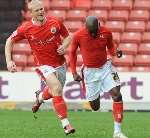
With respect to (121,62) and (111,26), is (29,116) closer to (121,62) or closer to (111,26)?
(121,62)

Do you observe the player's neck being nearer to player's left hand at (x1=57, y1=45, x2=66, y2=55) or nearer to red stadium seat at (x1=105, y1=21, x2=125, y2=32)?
player's left hand at (x1=57, y1=45, x2=66, y2=55)

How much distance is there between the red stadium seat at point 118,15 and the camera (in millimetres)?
25344

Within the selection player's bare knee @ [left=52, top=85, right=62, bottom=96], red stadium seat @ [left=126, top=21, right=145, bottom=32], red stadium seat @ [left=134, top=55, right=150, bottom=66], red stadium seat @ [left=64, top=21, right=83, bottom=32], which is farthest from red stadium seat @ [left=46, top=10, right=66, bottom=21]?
player's bare knee @ [left=52, top=85, right=62, bottom=96]

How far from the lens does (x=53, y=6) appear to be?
2603 centimetres

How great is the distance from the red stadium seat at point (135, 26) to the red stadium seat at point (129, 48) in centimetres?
84

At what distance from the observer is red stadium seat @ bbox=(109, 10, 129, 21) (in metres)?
25.3

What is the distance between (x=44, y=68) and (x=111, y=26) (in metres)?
12.7

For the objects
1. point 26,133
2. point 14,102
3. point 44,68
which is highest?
point 44,68

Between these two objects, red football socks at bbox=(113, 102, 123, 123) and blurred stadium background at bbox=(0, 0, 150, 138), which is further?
blurred stadium background at bbox=(0, 0, 150, 138)

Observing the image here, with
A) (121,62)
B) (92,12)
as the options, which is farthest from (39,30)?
(92,12)

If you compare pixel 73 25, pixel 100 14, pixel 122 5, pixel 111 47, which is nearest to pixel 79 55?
pixel 73 25

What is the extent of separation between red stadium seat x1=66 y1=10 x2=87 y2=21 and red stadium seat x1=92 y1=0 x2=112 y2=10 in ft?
1.56

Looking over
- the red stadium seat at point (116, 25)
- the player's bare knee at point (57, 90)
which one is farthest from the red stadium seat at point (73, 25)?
the player's bare knee at point (57, 90)

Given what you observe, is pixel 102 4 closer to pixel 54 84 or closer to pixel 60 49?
pixel 60 49
